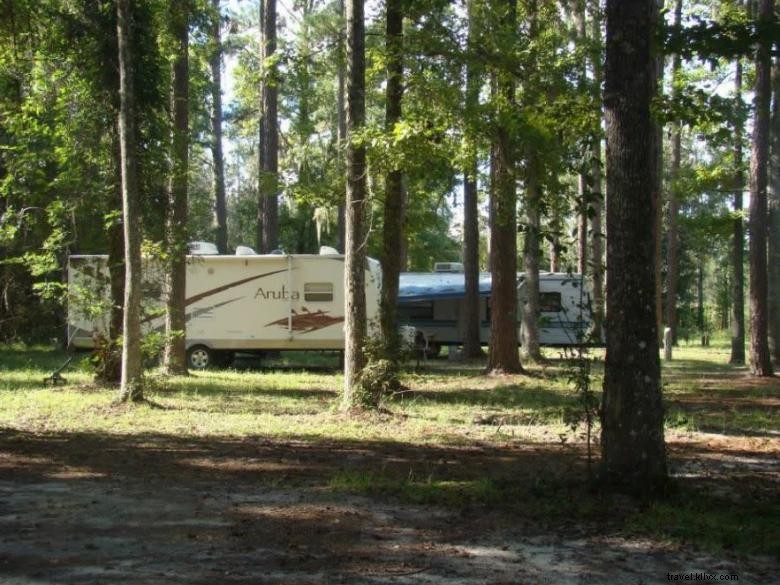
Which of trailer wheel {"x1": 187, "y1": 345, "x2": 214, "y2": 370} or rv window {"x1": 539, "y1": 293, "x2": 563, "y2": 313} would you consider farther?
rv window {"x1": 539, "y1": 293, "x2": 563, "y2": 313}

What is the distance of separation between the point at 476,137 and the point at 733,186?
1328 centimetres

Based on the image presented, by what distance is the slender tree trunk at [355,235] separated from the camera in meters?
10.4

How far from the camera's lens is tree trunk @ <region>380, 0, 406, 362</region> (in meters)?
11.1

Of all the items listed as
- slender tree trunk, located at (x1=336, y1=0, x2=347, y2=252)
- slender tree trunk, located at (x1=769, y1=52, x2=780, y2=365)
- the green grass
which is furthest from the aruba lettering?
the green grass

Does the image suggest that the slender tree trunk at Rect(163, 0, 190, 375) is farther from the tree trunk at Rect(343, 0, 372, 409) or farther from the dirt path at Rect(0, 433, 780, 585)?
the dirt path at Rect(0, 433, 780, 585)

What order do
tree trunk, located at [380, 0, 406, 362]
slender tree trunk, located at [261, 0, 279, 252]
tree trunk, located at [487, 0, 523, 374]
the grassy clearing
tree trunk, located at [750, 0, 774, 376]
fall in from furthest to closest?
slender tree trunk, located at [261, 0, 279, 252]
tree trunk, located at [750, 0, 774, 376]
tree trunk, located at [487, 0, 523, 374]
tree trunk, located at [380, 0, 406, 362]
the grassy clearing

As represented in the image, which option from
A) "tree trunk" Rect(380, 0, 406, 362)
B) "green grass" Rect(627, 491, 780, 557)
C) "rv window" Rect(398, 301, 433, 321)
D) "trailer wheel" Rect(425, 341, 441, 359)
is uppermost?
"tree trunk" Rect(380, 0, 406, 362)

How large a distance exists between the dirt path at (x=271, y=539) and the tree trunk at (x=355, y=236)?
131 inches

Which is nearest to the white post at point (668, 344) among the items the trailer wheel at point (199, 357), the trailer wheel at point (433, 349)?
the trailer wheel at point (433, 349)

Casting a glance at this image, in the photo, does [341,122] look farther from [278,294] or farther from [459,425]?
[459,425]

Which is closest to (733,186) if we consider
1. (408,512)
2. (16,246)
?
(16,246)

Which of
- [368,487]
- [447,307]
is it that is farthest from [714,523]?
[447,307]

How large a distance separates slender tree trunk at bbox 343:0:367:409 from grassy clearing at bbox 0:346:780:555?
2.01ft

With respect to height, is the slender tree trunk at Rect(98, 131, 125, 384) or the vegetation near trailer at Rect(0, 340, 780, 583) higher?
the slender tree trunk at Rect(98, 131, 125, 384)
